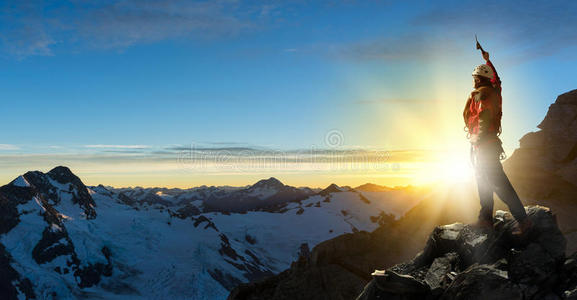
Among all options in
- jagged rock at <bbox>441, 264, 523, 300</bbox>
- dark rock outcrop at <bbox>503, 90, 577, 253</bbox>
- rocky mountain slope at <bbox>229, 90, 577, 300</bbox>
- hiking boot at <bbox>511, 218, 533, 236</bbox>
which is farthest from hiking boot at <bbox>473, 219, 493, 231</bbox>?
dark rock outcrop at <bbox>503, 90, 577, 253</bbox>

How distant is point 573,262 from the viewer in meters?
10.4

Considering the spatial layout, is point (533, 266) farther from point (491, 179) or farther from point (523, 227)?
point (491, 179)

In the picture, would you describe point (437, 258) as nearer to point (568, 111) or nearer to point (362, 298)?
point (362, 298)

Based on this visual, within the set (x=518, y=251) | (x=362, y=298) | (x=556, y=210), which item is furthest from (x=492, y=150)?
(x=556, y=210)

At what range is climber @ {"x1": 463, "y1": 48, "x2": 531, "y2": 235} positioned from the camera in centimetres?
1240

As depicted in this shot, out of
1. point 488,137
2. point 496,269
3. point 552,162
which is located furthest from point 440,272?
point 552,162

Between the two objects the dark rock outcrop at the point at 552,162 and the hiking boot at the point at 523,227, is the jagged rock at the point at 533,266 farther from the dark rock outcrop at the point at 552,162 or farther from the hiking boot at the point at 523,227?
the dark rock outcrop at the point at 552,162

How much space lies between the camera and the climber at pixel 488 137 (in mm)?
12398

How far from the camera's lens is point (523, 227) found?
1145 centimetres

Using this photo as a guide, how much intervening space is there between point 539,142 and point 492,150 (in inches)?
722

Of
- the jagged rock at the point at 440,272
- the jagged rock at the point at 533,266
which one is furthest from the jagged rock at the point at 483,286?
the jagged rock at the point at 440,272

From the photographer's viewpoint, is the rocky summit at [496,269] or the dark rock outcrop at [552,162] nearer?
the rocky summit at [496,269]

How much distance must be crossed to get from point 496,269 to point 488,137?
3.68 metres

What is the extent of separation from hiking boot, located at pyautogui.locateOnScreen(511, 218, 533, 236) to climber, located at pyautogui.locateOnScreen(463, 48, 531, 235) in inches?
16.0
